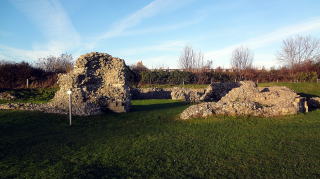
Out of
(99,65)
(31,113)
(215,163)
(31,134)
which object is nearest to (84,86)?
(99,65)

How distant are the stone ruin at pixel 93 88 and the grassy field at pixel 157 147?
64.9 inches

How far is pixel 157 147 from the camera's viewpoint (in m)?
7.79

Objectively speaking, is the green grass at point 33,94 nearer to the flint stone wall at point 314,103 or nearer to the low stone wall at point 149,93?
the low stone wall at point 149,93

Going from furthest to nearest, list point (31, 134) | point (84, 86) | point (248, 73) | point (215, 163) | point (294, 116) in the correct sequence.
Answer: point (248, 73), point (84, 86), point (294, 116), point (31, 134), point (215, 163)

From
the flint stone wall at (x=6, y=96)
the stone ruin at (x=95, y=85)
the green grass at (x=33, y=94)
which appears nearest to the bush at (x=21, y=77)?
the green grass at (x=33, y=94)

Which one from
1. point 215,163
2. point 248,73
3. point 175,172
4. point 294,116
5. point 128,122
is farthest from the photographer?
point 248,73

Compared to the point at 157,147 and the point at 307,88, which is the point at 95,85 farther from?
the point at 307,88

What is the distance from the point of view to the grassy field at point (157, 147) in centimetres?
577

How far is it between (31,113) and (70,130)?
135 inches

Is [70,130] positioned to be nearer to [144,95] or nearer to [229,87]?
[144,95]

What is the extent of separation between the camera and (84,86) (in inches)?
627

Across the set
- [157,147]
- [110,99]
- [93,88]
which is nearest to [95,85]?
[93,88]

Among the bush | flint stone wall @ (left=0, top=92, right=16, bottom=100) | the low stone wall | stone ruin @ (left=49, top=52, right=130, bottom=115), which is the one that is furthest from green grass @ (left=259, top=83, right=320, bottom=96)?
the bush

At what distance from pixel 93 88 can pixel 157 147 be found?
9.45 metres
